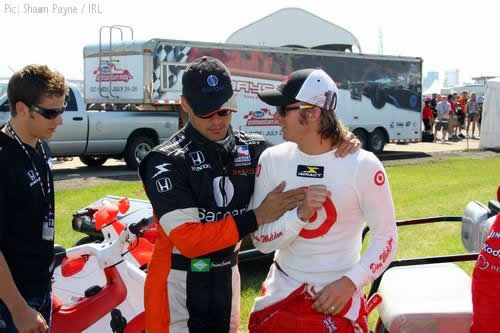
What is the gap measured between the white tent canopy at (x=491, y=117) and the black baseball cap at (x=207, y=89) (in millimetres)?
19010

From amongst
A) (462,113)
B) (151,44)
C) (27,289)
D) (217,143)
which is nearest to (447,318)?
(217,143)

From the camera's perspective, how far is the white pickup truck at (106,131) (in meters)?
13.1

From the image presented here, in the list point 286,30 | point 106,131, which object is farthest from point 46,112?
point 286,30

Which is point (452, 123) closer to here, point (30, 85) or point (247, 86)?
point (247, 86)

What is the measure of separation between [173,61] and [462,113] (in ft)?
54.7

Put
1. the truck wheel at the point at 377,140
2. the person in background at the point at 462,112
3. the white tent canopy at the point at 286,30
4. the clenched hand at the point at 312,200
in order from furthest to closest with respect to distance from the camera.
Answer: the person in background at the point at 462,112, the white tent canopy at the point at 286,30, the truck wheel at the point at 377,140, the clenched hand at the point at 312,200

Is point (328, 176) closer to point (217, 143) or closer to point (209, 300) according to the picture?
point (217, 143)

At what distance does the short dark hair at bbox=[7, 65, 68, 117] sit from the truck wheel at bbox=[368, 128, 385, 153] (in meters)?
17.6

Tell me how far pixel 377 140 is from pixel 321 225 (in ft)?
59.4

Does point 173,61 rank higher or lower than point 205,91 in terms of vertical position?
higher

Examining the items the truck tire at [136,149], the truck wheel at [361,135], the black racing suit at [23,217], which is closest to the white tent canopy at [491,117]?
the truck wheel at [361,135]

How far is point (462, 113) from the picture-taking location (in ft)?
87.7

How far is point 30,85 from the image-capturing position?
246 centimetres

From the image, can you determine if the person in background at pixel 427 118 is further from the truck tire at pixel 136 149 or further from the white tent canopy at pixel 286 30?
the truck tire at pixel 136 149
